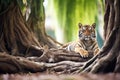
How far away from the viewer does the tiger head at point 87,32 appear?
3.70m

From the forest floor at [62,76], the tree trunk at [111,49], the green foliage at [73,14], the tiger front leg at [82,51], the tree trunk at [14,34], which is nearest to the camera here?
the forest floor at [62,76]

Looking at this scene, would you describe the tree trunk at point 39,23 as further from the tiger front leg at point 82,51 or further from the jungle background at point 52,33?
the tiger front leg at point 82,51

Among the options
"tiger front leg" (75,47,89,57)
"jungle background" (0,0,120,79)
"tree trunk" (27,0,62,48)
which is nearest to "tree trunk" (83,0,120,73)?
"jungle background" (0,0,120,79)

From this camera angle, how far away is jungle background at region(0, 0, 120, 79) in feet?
10.6

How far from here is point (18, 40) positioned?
3783mm

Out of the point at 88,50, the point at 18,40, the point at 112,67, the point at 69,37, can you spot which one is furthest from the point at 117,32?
the point at 18,40

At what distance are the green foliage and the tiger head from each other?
152 millimetres

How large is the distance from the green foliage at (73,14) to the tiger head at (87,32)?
152mm

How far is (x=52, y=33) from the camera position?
4008 millimetres

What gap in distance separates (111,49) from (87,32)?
566 millimetres

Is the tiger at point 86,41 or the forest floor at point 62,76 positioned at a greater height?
the tiger at point 86,41

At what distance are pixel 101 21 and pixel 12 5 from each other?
97 cm

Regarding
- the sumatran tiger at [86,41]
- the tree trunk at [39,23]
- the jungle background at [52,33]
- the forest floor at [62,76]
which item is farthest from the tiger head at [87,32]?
the forest floor at [62,76]

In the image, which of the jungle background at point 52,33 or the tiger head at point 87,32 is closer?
the jungle background at point 52,33
